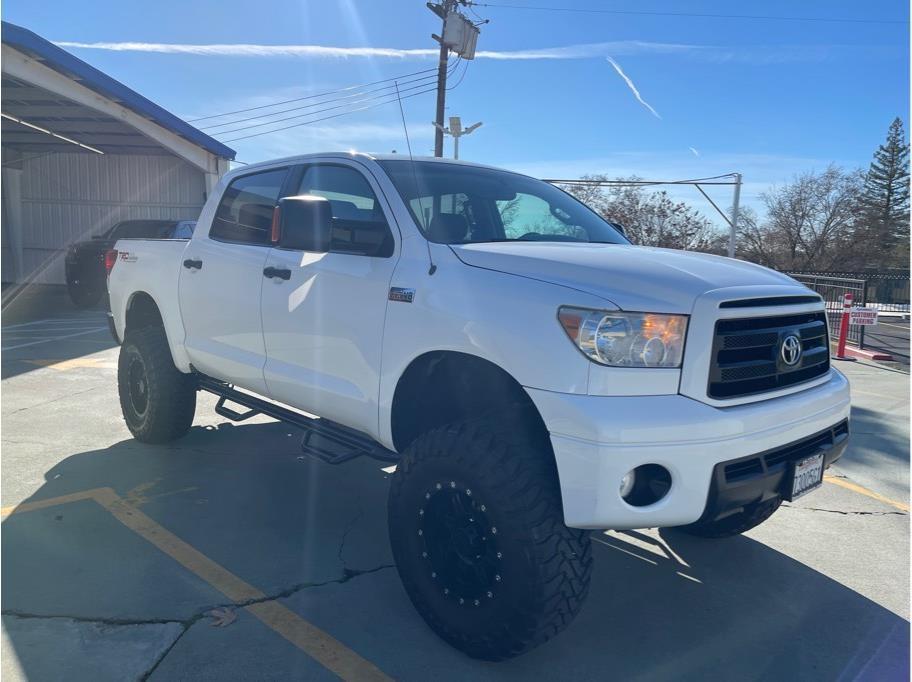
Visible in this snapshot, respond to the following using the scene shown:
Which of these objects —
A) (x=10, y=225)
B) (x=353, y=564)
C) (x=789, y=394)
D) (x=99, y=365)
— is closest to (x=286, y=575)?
(x=353, y=564)

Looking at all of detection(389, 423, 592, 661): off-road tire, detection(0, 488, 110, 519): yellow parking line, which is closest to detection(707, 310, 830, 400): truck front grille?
detection(389, 423, 592, 661): off-road tire

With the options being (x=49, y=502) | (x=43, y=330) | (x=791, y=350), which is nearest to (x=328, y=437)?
(x=49, y=502)

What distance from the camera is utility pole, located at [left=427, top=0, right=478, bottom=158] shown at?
21.5 metres

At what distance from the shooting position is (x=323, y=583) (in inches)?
133

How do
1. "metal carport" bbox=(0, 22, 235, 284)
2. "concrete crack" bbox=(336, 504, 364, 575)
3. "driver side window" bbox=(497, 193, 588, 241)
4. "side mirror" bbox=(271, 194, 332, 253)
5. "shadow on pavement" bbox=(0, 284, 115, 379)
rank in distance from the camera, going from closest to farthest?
"side mirror" bbox=(271, 194, 332, 253), "concrete crack" bbox=(336, 504, 364, 575), "driver side window" bbox=(497, 193, 588, 241), "shadow on pavement" bbox=(0, 284, 115, 379), "metal carport" bbox=(0, 22, 235, 284)

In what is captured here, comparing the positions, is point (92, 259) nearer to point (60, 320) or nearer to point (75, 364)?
point (60, 320)

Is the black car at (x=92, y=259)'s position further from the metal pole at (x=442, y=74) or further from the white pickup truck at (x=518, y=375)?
the white pickup truck at (x=518, y=375)

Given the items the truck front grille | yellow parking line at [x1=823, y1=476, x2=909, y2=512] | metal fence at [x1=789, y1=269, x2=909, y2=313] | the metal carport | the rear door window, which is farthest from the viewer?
metal fence at [x1=789, y1=269, x2=909, y2=313]

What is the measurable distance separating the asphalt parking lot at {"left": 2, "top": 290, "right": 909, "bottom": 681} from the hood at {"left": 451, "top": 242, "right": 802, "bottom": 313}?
4.95 ft

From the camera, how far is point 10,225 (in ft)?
70.8

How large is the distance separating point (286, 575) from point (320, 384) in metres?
0.96

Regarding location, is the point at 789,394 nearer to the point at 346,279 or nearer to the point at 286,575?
the point at 346,279

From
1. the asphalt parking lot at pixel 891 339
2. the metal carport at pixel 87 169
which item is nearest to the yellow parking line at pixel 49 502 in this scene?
the asphalt parking lot at pixel 891 339

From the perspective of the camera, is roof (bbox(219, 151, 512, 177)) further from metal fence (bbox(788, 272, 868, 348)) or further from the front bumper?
metal fence (bbox(788, 272, 868, 348))
